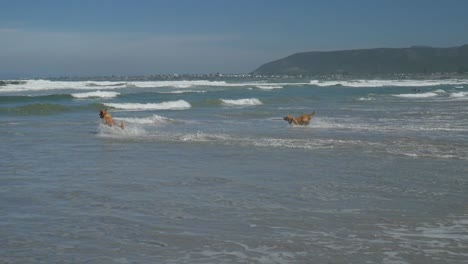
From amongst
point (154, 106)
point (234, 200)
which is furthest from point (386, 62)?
point (234, 200)

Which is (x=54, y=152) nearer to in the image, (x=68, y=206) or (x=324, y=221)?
(x=68, y=206)

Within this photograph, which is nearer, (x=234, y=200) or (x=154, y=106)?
(x=234, y=200)

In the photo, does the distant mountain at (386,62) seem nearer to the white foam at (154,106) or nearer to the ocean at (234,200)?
the white foam at (154,106)

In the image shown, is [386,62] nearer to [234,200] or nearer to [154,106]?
[154,106]

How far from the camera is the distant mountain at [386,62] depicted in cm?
14950

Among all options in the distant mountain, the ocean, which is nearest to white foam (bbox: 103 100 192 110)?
the ocean

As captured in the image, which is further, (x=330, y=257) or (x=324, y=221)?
(x=324, y=221)

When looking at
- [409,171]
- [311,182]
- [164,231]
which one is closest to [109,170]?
[311,182]

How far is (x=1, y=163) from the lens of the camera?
392 inches

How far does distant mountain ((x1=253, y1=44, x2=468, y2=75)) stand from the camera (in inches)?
5886

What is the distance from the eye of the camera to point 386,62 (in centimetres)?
15700

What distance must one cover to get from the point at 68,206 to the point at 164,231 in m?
1.58

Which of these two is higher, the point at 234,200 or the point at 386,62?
the point at 386,62

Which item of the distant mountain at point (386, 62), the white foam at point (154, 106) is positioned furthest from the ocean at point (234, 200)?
the distant mountain at point (386, 62)
